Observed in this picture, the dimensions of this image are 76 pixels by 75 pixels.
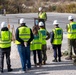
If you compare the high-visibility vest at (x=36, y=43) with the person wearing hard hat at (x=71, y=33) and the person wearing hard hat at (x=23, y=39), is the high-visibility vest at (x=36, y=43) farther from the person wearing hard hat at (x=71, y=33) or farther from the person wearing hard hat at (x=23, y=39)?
the person wearing hard hat at (x=71, y=33)

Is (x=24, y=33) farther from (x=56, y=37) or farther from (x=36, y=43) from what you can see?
(x=56, y=37)

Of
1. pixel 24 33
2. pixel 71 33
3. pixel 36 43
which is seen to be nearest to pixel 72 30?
pixel 71 33

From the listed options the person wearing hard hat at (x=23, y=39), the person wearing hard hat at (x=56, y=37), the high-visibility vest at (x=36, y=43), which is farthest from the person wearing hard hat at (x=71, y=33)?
the person wearing hard hat at (x=23, y=39)

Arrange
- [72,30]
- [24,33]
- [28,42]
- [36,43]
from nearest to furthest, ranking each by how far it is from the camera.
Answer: [24,33] → [28,42] → [36,43] → [72,30]

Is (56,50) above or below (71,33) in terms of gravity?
below

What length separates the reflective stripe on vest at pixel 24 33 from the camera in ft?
46.3

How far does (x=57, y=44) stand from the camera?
16.4 meters

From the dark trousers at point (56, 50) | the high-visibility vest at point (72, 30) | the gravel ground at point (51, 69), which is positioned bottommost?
the gravel ground at point (51, 69)

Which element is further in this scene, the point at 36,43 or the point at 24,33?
the point at 36,43

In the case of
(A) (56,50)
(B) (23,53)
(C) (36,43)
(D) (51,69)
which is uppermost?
(C) (36,43)

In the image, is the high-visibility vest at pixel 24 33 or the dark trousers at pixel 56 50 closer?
the high-visibility vest at pixel 24 33

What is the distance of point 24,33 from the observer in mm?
14164

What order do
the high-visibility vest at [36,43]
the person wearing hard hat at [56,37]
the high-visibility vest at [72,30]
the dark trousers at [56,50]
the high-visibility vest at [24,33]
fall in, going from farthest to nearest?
the high-visibility vest at [72,30], the dark trousers at [56,50], the person wearing hard hat at [56,37], the high-visibility vest at [36,43], the high-visibility vest at [24,33]

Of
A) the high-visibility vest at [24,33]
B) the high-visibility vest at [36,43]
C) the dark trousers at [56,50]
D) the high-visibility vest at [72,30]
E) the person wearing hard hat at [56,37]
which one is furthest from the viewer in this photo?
the high-visibility vest at [72,30]
